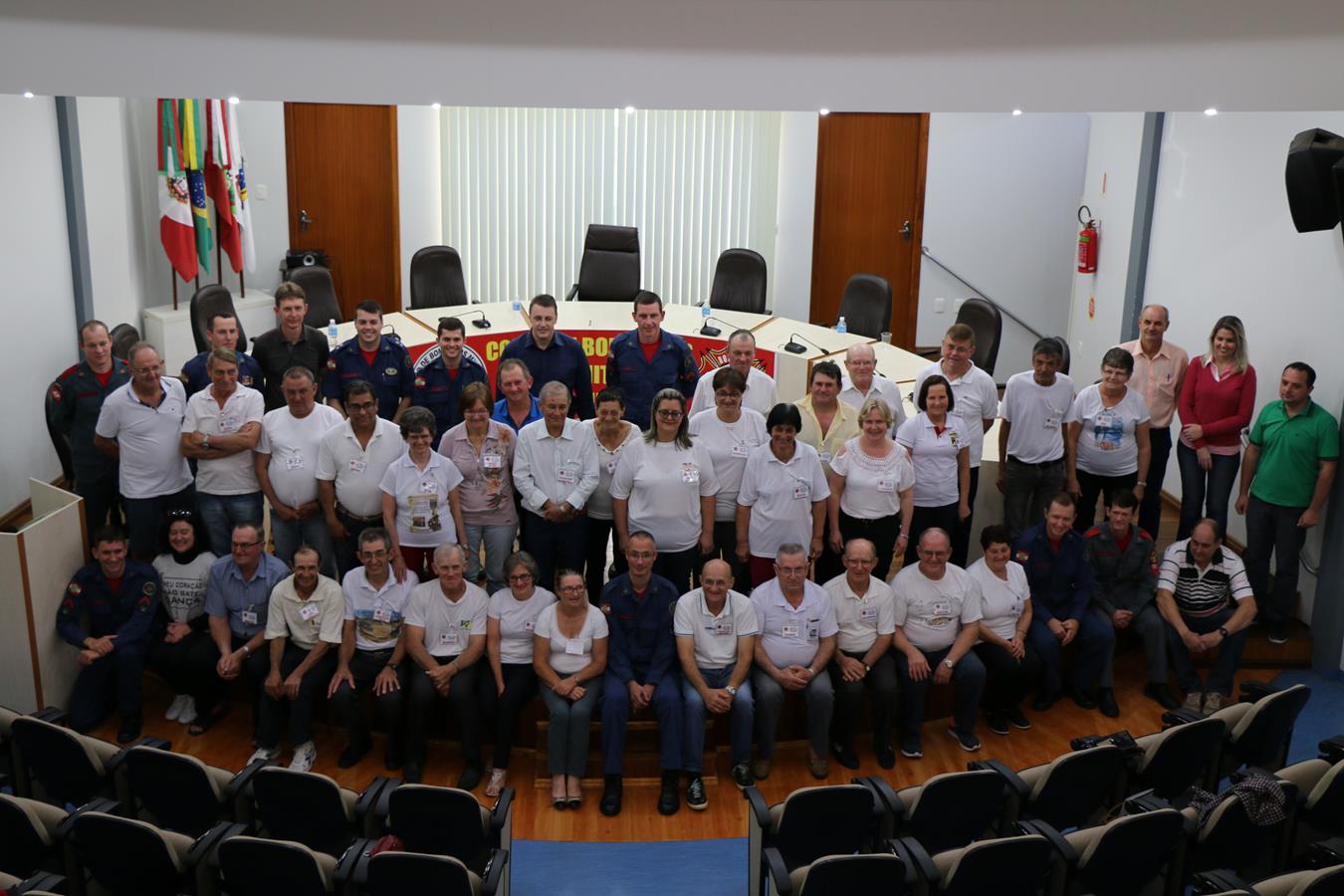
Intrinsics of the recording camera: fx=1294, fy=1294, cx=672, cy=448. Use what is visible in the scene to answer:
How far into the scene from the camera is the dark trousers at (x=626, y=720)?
5.59m

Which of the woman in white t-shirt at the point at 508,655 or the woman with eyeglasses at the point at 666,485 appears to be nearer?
the woman in white t-shirt at the point at 508,655

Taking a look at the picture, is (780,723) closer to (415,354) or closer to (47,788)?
(47,788)

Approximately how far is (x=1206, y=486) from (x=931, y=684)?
2.16m

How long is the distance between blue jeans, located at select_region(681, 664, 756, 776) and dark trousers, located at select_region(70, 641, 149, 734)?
256cm

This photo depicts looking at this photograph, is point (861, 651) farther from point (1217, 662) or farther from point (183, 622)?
point (183, 622)

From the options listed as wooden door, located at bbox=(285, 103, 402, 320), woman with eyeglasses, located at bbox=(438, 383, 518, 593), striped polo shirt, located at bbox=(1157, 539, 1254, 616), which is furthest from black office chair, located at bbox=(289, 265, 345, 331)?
striped polo shirt, located at bbox=(1157, 539, 1254, 616)

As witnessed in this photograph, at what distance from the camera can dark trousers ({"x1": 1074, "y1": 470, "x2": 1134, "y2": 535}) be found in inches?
268

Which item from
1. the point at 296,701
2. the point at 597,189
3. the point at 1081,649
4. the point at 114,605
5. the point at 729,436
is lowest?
the point at 296,701

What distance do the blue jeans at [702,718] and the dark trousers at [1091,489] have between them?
2265mm

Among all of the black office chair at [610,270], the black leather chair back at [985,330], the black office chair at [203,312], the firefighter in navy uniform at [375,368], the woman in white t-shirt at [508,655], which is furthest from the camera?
the black office chair at [610,270]

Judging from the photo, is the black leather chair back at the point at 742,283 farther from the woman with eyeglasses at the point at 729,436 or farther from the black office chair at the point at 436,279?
the woman with eyeglasses at the point at 729,436

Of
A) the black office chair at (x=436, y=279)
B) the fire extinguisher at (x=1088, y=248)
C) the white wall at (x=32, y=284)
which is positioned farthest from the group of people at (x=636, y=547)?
the fire extinguisher at (x=1088, y=248)

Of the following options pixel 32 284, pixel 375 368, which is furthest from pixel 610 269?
pixel 32 284

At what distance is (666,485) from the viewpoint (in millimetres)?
5863
